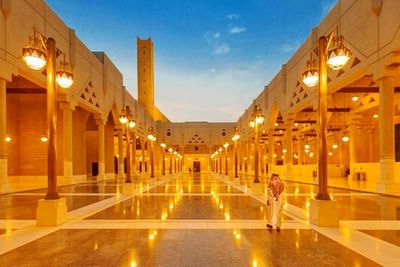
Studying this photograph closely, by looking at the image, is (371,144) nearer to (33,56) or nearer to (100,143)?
(100,143)

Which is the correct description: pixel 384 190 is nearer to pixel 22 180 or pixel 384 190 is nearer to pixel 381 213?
pixel 381 213

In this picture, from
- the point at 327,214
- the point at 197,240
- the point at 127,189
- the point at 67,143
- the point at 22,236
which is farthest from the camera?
the point at 67,143

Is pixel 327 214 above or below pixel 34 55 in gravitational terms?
below

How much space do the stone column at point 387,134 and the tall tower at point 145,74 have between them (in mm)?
73157

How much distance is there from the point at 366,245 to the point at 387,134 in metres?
12.3

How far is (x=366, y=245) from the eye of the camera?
6.51 metres

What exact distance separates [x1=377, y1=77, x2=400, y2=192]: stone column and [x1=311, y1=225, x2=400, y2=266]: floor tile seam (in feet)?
34.4

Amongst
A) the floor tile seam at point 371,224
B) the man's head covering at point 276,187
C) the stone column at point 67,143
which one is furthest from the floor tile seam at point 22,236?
the stone column at point 67,143

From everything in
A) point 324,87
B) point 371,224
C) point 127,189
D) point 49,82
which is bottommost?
point 127,189

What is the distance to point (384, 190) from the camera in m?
16.6

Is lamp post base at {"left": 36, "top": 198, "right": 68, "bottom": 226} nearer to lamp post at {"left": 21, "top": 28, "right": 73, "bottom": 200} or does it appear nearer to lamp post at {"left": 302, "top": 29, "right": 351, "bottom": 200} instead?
lamp post at {"left": 21, "top": 28, "right": 73, "bottom": 200}

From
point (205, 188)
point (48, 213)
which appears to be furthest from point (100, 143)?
point (48, 213)

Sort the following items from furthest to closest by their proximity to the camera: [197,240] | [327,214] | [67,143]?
[67,143] < [327,214] < [197,240]

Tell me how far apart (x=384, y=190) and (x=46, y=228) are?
15579 mm
